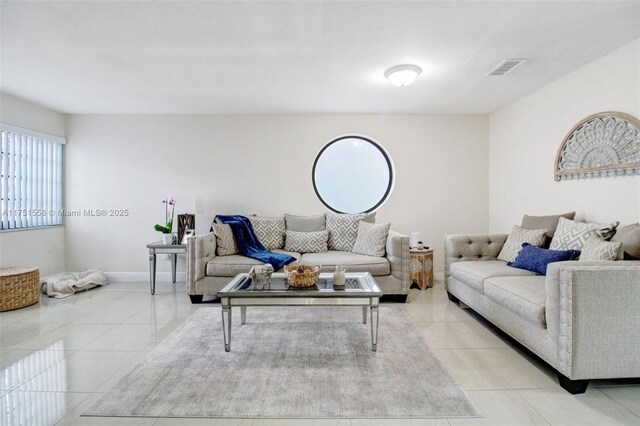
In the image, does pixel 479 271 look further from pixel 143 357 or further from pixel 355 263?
pixel 143 357

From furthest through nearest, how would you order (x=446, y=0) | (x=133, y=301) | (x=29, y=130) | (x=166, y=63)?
1. (x=29, y=130)
2. (x=133, y=301)
3. (x=166, y=63)
4. (x=446, y=0)

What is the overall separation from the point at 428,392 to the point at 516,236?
213 centimetres

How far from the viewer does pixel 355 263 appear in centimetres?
373

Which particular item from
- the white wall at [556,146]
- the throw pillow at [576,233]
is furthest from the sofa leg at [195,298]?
the white wall at [556,146]

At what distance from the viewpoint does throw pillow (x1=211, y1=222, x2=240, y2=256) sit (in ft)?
13.1

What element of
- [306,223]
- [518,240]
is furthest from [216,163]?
[518,240]

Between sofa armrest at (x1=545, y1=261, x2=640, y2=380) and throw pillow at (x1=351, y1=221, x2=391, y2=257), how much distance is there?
7.00ft

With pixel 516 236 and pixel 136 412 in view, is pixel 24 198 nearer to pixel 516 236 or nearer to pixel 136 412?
pixel 136 412

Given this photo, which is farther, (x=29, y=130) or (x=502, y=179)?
(x=502, y=179)

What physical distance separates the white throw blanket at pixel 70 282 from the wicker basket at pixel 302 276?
3.16 m

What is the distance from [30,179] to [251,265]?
10.2ft

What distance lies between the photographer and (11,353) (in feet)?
8.23

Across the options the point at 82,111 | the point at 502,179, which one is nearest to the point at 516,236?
the point at 502,179

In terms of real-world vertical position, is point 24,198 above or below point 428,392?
above
